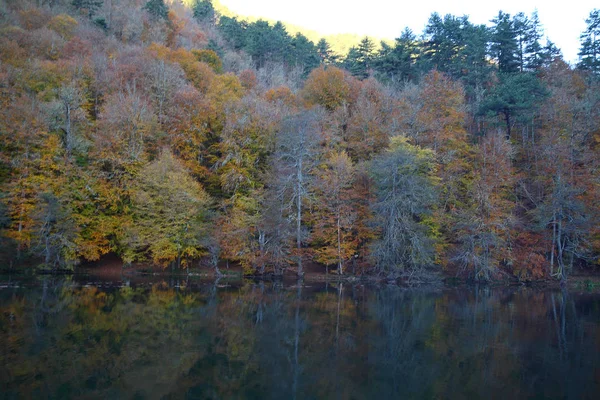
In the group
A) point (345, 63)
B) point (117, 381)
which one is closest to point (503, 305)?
point (117, 381)

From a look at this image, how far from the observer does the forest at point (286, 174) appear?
37.9 m

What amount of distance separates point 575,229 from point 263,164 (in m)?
30.3

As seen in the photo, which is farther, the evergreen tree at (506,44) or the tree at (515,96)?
the evergreen tree at (506,44)

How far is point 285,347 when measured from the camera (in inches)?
623

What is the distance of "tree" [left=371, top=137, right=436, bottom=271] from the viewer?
3697 centimetres

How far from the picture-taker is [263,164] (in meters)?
46.5

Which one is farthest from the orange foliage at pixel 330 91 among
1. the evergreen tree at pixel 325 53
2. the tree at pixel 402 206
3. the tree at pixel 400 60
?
the evergreen tree at pixel 325 53

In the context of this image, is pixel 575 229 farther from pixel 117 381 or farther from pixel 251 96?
pixel 117 381

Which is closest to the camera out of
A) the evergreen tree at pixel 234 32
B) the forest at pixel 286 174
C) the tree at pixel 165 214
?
the forest at pixel 286 174

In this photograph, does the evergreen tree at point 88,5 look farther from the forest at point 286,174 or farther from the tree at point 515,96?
the tree at point 515,96

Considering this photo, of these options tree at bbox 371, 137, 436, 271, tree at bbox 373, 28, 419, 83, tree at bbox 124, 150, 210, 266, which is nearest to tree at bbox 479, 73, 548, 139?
tree at bbox 371, 137, 436, 271

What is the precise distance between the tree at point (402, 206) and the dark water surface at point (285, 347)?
9690mm

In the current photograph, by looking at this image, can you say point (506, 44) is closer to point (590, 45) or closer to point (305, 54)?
point (590, 45)

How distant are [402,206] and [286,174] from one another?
38.5 ft
